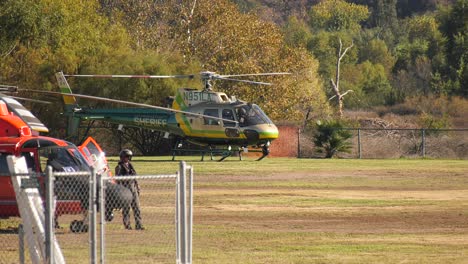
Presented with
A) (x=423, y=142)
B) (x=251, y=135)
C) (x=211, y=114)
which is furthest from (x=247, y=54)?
(x=251, y=135)

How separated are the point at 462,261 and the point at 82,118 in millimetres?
32731

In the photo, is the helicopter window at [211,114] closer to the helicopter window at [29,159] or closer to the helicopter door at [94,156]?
the helicopter door at [94,156]

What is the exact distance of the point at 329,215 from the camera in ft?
82.9

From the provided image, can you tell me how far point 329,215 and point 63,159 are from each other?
6.67 meters

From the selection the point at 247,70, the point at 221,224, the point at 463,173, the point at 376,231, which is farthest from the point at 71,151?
the point at 247,70

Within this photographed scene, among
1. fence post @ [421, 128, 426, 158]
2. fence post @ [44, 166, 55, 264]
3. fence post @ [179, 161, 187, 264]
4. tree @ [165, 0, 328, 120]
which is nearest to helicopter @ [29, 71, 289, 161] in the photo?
fence post @ [421, 128, 426, 158]

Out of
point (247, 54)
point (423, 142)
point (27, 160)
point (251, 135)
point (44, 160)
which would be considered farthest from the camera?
point (247, 54)

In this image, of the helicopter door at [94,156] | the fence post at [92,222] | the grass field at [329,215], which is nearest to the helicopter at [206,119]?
the grass field at [329,215]

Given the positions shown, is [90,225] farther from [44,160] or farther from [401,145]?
[401,145]

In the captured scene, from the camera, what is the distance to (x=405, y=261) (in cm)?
1766

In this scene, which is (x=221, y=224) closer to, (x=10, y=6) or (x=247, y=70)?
(x=10, y=6)

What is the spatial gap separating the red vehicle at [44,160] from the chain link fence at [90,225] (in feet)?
0.09

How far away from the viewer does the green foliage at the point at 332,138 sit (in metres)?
57.6

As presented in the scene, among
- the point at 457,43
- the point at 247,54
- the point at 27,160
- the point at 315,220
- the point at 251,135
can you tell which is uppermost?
the point at 457,43
